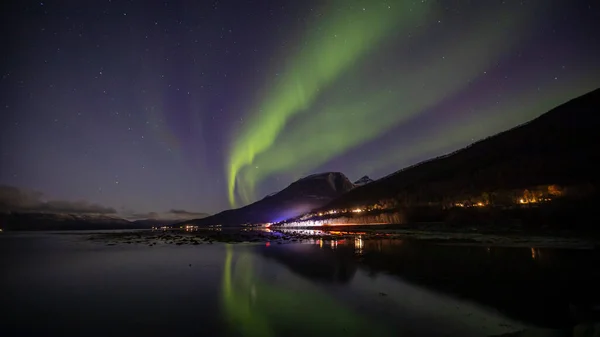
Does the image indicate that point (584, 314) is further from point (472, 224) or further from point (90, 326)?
point (472, 224)

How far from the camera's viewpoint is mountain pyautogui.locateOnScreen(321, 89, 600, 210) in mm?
90750

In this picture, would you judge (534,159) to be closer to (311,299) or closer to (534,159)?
(534,159)

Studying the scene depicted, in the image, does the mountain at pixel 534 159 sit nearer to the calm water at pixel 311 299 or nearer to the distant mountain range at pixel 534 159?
the distant mountain range at pixel 534 159

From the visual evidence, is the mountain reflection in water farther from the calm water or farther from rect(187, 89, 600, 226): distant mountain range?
rect(187, 89, 600, 226): distant mountain range

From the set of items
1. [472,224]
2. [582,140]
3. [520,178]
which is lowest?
[472,224]

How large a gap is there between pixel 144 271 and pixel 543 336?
24.6 m

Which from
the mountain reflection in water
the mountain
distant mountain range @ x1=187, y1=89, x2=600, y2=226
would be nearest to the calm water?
the mountain reflection in water

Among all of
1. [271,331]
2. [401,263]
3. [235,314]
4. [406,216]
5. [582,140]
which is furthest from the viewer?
[406,216]

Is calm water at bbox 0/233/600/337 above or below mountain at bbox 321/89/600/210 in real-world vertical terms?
below

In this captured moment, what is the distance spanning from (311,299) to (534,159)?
426 feet

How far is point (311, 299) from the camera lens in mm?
14164

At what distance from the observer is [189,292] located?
53.7ft

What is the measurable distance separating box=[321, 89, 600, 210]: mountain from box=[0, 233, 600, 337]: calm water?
251 ft

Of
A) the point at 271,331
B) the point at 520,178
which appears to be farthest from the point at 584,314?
the point at 520,178
